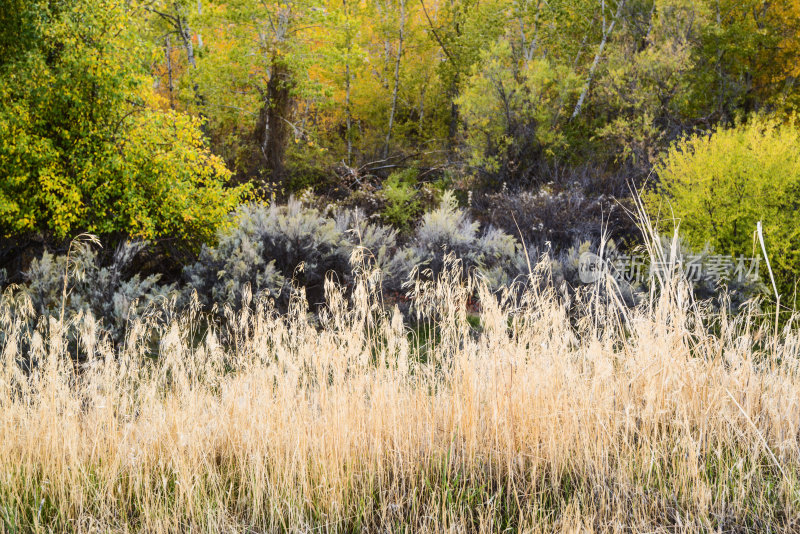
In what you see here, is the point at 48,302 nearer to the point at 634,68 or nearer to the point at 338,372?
the point at 338,372

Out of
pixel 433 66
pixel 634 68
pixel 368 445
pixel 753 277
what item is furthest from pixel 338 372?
pixel 433 66

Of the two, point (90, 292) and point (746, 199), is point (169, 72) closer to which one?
point (90, 292)

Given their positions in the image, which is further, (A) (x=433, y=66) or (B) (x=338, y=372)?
(A) (x=433, y=66)

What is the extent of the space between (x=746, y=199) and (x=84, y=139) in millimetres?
8360

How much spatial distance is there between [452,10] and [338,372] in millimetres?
20523

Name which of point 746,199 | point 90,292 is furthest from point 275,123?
point 746,199

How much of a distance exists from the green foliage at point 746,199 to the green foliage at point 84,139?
20.9ft

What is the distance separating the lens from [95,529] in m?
2.08

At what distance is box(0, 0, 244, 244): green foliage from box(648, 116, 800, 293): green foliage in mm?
6369

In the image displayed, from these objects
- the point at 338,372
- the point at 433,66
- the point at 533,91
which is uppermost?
the point at 433,66

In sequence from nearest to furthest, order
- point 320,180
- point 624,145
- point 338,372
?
point 338,372 → point 624,145 → point 320,180

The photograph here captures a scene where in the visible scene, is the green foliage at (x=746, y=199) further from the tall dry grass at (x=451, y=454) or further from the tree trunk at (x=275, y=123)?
the tree trunk at (x=275, y=123)

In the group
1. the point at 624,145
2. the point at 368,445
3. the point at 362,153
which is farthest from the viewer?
the point at 362,153

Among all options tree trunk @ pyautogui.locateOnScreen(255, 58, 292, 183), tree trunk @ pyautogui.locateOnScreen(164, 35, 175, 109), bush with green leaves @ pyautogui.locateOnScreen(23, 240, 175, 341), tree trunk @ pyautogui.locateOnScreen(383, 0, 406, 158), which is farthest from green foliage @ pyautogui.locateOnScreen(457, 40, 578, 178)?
bush with green leaves @ pyautogui.locateOnScreen(23, 240, 175, 341)
